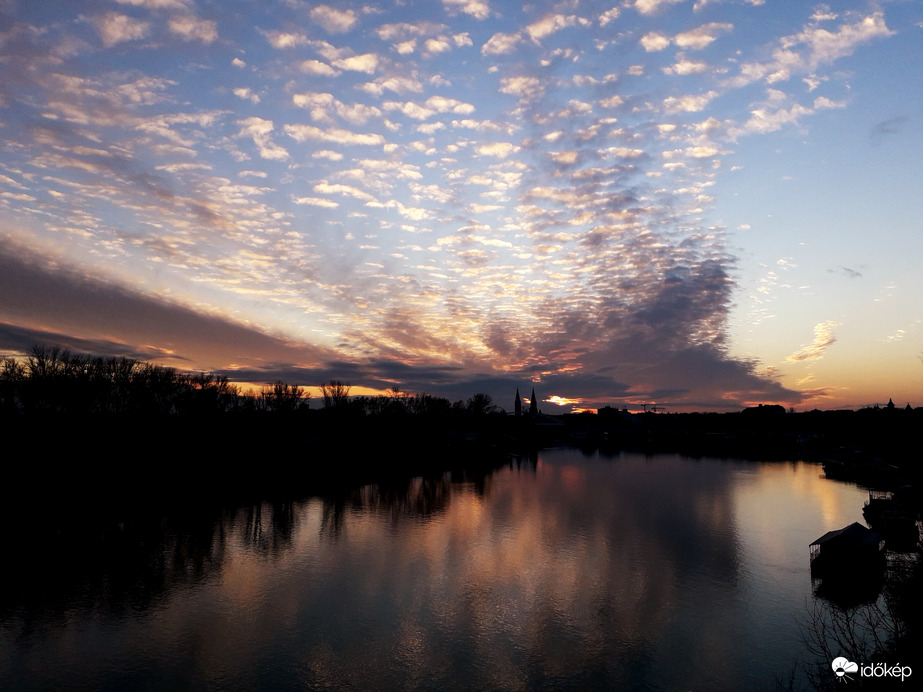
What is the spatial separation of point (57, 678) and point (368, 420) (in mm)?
97798

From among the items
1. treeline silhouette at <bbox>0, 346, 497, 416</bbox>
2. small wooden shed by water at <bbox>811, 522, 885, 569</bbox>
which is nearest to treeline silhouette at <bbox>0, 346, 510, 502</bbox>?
treeline silhouette at <bbox>0, 346, 497, 416</bbox>

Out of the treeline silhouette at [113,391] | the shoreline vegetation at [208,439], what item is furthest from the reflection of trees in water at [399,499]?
the treeline silhouette at [113,391]

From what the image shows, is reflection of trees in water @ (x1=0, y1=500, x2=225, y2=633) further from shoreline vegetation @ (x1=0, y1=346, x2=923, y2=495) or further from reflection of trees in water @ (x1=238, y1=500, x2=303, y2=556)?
shoreline vegetation @ (x1=0, y1=346, x2=923, y2=495)

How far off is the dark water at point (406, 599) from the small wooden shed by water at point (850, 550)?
6.61ft

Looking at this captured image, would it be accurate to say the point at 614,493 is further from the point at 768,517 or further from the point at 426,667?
the point at 426,667

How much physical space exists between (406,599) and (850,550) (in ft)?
87.6

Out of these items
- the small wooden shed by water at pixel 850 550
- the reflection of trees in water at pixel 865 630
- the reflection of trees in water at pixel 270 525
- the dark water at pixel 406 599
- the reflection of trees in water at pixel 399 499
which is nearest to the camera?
the reflection of trees in water at pixel 865 630

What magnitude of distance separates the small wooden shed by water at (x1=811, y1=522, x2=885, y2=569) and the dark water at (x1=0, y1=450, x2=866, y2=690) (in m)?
2.01

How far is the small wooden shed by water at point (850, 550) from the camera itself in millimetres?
30203

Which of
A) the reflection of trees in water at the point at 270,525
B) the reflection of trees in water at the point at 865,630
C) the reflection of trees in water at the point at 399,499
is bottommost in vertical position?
the reflection of trees in water at the point at 399,499

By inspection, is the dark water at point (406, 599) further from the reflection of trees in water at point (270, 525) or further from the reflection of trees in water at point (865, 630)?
the reflection of trees in water at point (865, 630)

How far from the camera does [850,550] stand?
99.7ft

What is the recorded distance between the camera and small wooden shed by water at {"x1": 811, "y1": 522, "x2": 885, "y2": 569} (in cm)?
3020

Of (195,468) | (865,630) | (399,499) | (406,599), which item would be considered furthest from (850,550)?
(195,468)
